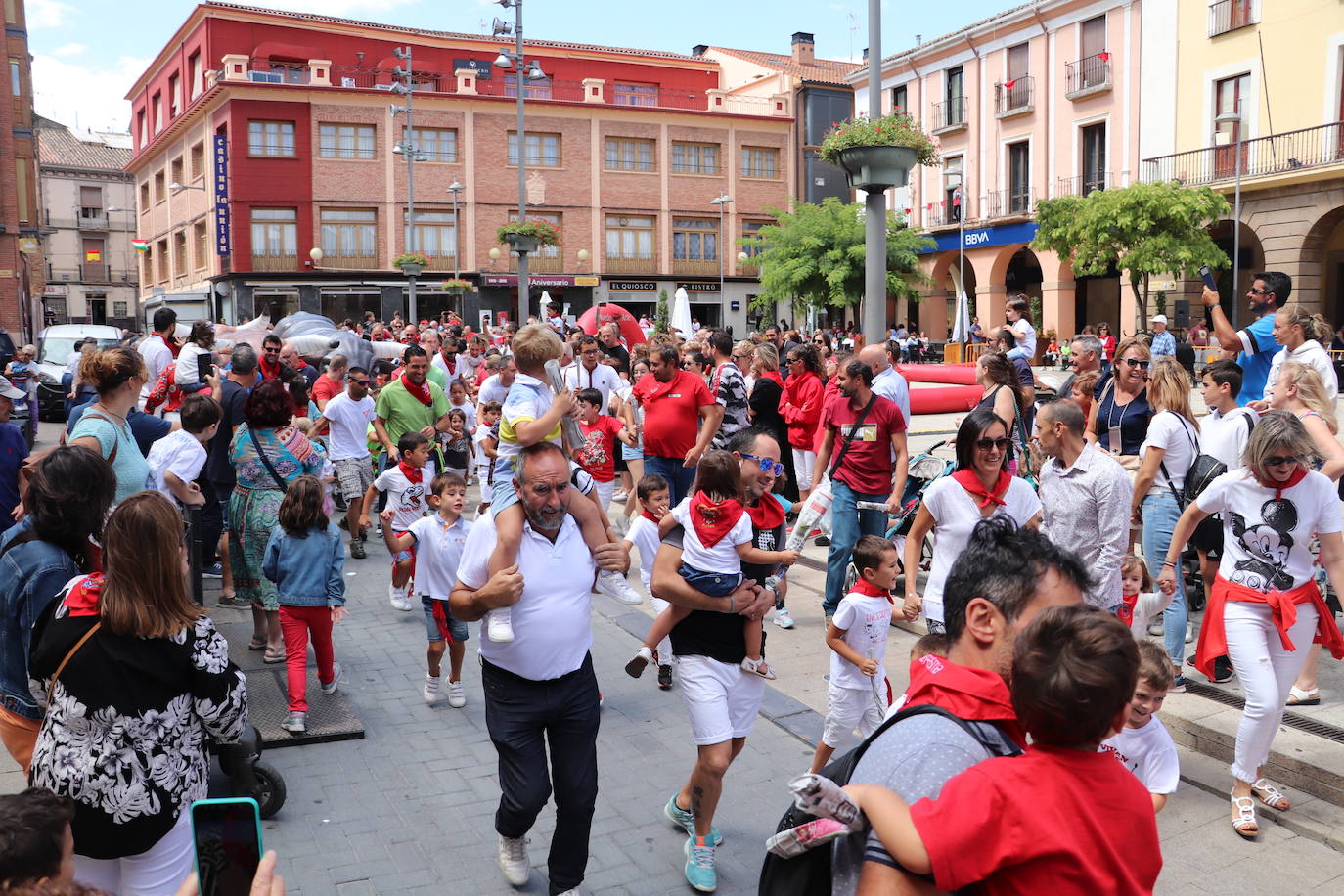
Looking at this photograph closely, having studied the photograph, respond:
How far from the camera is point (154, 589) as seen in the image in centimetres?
305

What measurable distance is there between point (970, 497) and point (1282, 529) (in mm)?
1369

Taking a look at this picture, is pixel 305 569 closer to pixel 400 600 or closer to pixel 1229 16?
pixel 400 600

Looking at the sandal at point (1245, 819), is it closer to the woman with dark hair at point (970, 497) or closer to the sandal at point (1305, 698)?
the sandal at point (1305, 698)

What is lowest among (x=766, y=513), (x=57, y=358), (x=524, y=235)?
(x=766, y=513)

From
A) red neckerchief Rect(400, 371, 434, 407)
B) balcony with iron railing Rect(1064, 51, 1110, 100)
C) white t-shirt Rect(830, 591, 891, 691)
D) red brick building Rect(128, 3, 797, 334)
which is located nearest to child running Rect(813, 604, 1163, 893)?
white t-shirt Rect(830, 591, 891, 691)

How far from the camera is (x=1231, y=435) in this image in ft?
21.5

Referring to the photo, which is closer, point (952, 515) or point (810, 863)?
point (810, 863)

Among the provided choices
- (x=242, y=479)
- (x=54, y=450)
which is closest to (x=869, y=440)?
(x=242, y=479)

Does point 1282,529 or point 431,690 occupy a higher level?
point 1282,529

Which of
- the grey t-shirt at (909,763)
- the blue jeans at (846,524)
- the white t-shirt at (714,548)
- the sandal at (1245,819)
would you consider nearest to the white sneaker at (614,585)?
the white t-shirt at (714,548)

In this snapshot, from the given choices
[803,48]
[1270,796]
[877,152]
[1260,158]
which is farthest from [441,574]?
[803,48]

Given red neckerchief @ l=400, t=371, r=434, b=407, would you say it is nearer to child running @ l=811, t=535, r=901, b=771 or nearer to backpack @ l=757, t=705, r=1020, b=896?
child running @ l=811, t=535, r=901, b=771

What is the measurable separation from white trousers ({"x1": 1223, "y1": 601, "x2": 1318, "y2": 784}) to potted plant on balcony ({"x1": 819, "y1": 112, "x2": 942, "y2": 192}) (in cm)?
600

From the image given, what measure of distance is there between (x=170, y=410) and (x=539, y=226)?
37.4 ft
